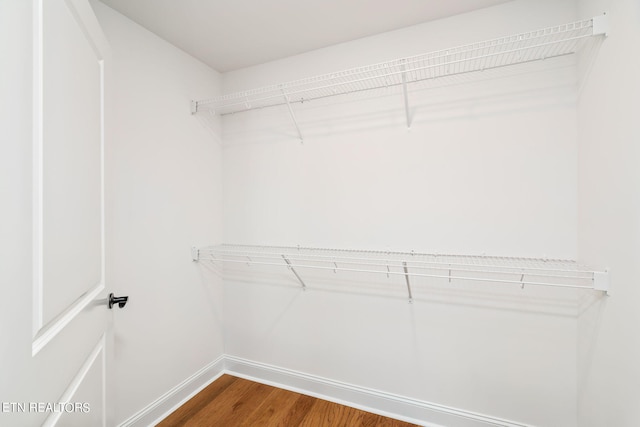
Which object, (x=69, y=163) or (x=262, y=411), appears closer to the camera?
(x=69, y=163)

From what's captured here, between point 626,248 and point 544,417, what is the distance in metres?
1.06

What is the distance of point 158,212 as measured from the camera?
179 centimetres

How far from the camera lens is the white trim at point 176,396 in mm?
1633

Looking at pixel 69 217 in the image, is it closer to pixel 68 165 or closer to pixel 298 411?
pixel 68 165

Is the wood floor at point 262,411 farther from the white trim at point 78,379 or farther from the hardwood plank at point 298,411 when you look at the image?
the white trim at point 78,379

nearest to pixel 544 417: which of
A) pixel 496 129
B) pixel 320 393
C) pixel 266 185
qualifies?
pixel 320 393

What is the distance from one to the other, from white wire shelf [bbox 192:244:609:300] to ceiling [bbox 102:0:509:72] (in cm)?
143

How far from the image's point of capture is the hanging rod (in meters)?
1.32

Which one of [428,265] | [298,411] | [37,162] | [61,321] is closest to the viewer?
[37,162]

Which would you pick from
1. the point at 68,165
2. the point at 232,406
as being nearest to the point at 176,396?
the point at 232,406

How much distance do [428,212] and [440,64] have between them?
0.81m

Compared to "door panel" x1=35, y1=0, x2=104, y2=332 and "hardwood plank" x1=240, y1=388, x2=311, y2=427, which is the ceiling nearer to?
"door panel" x1=35, y1=0, x2=104, y2=332

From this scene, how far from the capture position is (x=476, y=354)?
1.58 meters

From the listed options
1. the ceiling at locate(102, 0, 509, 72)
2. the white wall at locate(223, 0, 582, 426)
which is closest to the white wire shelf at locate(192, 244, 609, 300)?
the white wall at locate(223, 0, 582, 426)
